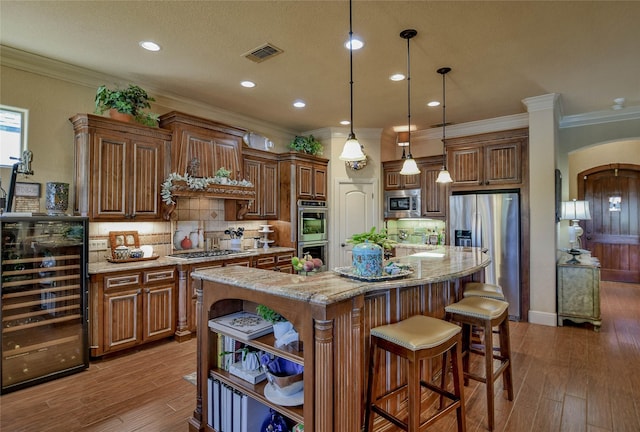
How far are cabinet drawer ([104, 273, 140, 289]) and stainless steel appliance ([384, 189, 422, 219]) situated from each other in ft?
13.7

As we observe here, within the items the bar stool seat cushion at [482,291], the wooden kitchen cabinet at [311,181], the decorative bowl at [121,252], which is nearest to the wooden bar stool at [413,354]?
the bar stool seat cushion at [482,291]

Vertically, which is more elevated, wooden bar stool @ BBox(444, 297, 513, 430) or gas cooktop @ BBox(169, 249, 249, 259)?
gas cooktop @ BBox(169, 249, 249, 259)

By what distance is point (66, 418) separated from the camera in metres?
2.34

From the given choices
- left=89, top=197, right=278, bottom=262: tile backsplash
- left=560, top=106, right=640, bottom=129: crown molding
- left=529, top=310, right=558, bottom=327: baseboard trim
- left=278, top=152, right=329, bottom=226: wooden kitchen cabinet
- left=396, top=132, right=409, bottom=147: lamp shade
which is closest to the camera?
left=89, top=197, right=278, bottom=262: tile backsplash

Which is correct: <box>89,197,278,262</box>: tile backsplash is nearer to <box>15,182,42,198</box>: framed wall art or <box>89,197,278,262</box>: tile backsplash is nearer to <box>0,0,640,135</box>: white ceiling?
<box>15,182,42,198</box>: framed wall art

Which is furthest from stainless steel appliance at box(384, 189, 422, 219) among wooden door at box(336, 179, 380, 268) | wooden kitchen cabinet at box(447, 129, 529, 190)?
wooden kitchen cabinet at box(447, 129, 529, 190)

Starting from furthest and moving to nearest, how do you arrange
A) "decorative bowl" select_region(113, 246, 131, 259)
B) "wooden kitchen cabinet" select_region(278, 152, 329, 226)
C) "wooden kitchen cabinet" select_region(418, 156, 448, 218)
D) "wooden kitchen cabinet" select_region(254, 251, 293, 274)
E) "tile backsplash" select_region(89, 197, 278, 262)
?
1. "wooden kitchen cabinet" select_region(418, 156, 448, 218)
2. "wooden kitchen cabinet" select_region(278, 152, 329, 226)
3. "wooden kitchen cabinet" select_region(254, 251, 293, 274)
4. "tile backsplash" select_region(89, 197, 278, 262)
5. "decorative bowl" select_region(113, 246, 131, 259)

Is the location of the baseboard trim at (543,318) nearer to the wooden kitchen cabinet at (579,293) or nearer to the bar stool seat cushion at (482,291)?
the wooden kitchen cabinet at (579,293)

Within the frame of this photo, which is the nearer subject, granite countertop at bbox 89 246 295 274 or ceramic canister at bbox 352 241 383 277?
ceramic canister at bbox 352 241 383 277

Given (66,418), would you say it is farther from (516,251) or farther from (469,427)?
(516,251)

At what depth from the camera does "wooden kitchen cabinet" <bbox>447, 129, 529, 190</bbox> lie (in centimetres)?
456

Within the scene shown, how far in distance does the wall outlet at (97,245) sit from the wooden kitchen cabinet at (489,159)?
15.4 feet

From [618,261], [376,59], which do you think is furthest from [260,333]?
[618,261]

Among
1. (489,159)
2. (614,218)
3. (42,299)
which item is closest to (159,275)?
(42,299)
